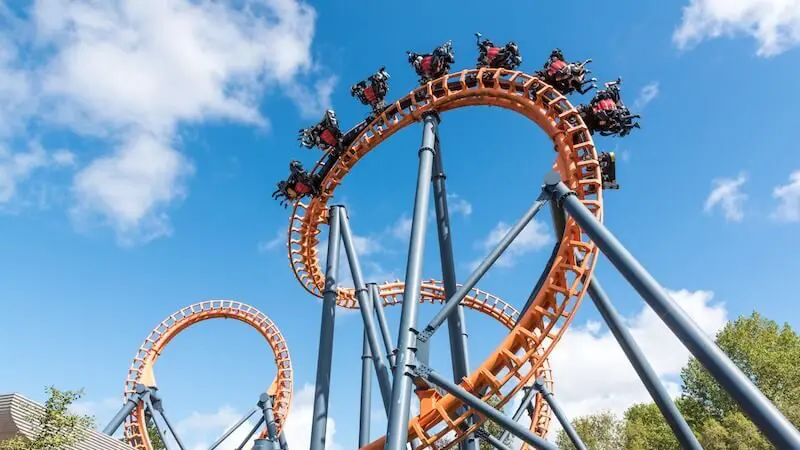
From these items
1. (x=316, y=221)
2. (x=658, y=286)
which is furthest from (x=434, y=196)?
(x=658, y=286)

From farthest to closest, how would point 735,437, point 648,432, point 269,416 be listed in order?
point 648,432 < point 269,416 < point 735,437

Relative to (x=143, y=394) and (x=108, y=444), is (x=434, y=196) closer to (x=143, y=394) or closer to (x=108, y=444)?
(x=108, y=444)

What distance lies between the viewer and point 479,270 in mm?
8312

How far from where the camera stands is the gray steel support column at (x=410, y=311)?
7258 millimetres

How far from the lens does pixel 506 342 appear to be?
837 cm

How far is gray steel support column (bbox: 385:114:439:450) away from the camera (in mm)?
7258

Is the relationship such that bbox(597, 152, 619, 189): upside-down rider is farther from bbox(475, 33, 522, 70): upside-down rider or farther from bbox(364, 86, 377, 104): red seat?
bbox(364, 86, 377, 104): red seat

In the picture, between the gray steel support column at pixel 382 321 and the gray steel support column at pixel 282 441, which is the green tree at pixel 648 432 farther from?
the gray steel support column at pixel 382 321

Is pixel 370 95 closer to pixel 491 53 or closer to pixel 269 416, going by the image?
pixel 491 53

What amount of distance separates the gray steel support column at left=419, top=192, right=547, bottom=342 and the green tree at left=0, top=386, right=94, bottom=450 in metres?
5.43

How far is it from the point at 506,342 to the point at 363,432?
12.5 ft

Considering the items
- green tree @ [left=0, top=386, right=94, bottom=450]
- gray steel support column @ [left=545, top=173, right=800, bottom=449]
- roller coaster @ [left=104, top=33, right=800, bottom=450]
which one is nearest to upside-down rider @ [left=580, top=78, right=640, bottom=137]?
roller coaster @ [left=104, top=33, right=800, bottom=450]

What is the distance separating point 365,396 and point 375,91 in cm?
597

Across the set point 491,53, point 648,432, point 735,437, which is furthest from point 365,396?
point 648,432
